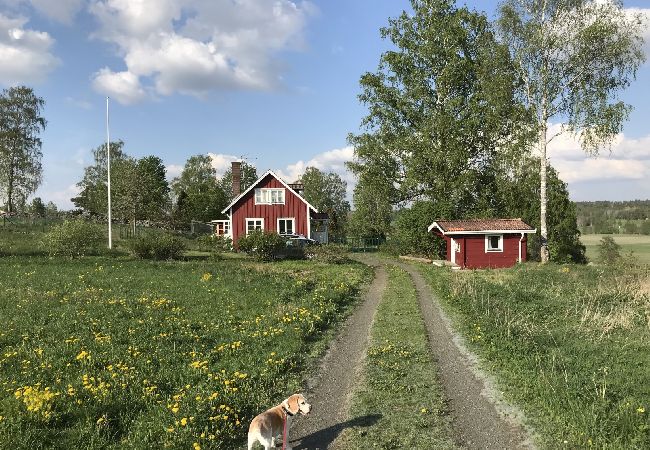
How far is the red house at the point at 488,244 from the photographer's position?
31.3 metres

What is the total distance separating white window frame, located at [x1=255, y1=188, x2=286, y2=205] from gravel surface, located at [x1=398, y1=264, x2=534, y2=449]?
30041mm

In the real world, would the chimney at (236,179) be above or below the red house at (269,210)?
above

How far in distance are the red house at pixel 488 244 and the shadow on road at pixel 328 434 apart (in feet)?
81.1

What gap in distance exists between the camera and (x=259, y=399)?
855 cm

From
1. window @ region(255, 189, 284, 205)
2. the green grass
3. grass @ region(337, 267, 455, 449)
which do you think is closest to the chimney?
window @ region(255, 189, 284, 205)

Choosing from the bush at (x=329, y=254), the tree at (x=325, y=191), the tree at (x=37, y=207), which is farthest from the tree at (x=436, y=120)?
the tree at (x=37, y=207)

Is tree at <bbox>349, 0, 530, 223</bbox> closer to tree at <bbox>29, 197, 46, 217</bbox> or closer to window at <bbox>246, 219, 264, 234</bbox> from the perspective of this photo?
window at <bbox>246, 219, 264, 234</bbox>

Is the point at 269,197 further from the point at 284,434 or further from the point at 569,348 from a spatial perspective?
the point at 284,434

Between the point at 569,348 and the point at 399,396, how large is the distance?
194 inches

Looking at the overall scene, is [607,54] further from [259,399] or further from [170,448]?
[170,448]

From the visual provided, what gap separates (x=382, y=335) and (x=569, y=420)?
20.9ft

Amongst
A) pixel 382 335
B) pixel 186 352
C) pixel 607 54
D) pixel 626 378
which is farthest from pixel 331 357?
pixel 607 54

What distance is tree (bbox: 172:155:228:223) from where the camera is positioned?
7138 cm

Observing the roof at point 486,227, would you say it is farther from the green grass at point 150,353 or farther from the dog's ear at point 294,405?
the dog's ear at point 294,405
